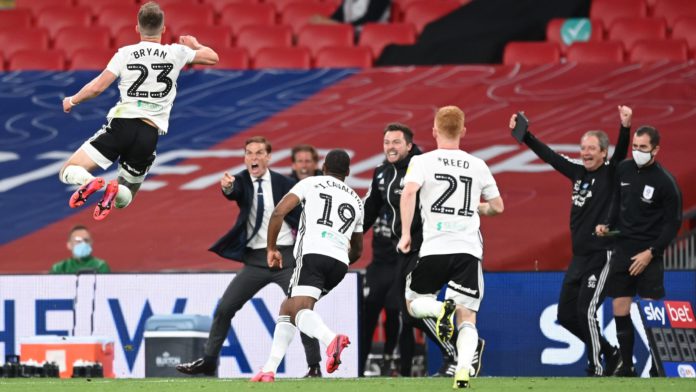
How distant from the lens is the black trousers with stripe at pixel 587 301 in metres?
11.2

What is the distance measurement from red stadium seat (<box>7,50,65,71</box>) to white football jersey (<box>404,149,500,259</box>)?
35.4ft

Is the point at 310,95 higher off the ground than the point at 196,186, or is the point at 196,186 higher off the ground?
the point at 310,95

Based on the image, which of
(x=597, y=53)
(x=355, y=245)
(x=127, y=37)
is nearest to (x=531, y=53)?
(x=597, y=53)

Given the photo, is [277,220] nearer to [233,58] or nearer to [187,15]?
[233,58]

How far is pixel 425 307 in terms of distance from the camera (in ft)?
30.2

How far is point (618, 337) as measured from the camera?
11555 mm

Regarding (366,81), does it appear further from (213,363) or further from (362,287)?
(213,363)

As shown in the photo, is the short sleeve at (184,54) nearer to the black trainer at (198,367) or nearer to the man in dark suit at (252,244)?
the man in dark suit at (252,244)

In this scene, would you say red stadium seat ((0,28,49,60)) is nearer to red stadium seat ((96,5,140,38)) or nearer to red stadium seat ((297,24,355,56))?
red stadium seat ((96,5,140,38))

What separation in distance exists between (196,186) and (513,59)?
4.73 m

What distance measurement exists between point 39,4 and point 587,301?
1271 centimetres

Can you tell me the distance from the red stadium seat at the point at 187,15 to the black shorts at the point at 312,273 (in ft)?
33.7

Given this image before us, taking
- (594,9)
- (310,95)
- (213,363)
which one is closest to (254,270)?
(213,363)

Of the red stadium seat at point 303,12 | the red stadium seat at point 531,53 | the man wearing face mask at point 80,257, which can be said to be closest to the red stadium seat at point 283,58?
the red stadium seat at point 303,12
